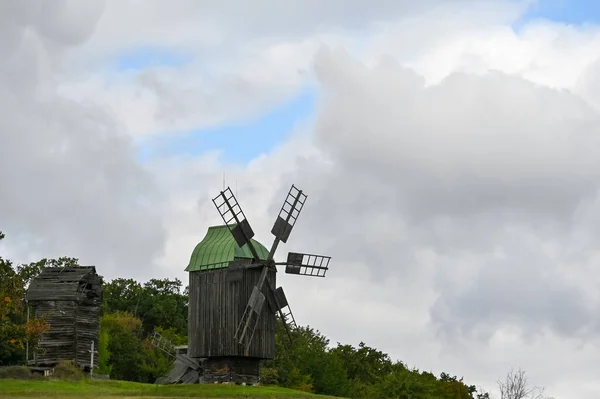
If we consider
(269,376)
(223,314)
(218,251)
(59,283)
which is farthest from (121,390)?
(269,376)

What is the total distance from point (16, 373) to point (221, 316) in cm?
1278

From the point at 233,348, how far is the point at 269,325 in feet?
9.39

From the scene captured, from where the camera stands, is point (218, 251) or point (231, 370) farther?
point (218, 251)

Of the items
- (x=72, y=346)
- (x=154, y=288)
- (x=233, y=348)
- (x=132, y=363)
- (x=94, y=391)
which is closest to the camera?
(x=94, y=391)

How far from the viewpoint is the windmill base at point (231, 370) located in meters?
69.5

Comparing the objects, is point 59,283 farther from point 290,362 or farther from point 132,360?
point 290,362

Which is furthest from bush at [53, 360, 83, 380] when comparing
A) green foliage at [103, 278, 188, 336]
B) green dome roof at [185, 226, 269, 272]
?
green foliage at [103, 278, 188, 336]

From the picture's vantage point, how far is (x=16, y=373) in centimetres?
6950

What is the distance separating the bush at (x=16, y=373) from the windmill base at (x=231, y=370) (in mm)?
10636

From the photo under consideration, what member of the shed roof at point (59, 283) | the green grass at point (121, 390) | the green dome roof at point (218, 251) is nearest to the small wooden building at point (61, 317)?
the shed roof at point (59, 283)

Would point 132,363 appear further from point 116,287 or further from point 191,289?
point 116,287

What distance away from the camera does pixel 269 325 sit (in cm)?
7012

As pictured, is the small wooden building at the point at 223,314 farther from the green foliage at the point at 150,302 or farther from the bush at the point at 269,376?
the green foliage at the point at 150,302

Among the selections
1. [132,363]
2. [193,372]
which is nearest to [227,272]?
[193,372]
